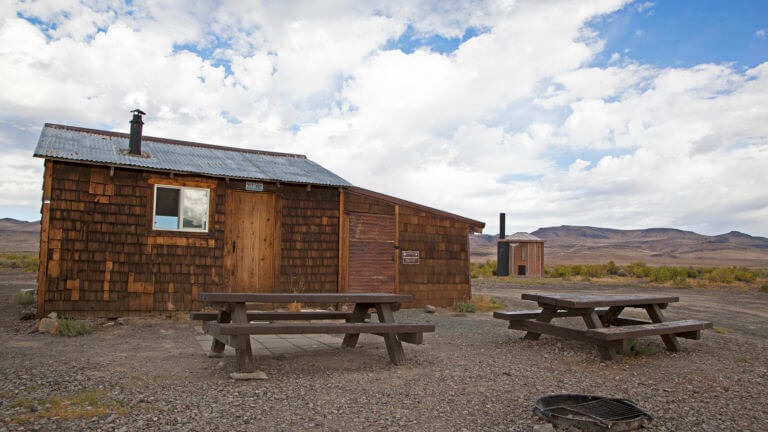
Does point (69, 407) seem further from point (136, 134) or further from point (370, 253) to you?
point (370, 253)

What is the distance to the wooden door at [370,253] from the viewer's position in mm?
11289

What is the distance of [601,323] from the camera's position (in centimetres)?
682

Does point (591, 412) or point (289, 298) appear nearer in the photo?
point (591, 412)

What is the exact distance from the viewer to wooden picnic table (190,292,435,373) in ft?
16.0

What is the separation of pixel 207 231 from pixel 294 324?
537cm

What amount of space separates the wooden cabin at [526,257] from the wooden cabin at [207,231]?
1681 centimetres

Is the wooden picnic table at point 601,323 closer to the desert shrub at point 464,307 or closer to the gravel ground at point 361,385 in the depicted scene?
the gravel ground at point 361,385

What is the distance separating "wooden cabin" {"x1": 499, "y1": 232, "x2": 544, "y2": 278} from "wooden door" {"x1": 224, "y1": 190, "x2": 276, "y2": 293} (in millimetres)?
20509

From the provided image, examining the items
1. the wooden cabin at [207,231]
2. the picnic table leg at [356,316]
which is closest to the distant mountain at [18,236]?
the wooden cabin at [207,231]

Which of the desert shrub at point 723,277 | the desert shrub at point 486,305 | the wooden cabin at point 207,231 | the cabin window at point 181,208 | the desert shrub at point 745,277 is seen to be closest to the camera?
the wooden cabin at point 207,231

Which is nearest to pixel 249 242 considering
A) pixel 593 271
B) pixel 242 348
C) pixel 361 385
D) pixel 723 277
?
pixel 242 348

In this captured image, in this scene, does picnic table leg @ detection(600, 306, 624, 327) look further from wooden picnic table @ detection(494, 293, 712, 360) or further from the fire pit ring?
the fire pit ring

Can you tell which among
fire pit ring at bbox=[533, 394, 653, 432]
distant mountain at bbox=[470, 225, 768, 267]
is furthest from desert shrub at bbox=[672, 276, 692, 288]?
distant mountain at bbox=[470, 225, 768, 267]

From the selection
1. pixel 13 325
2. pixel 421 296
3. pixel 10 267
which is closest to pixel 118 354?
pixel 13 325
